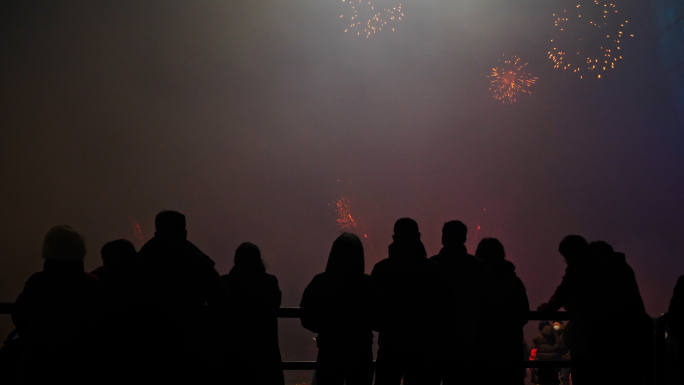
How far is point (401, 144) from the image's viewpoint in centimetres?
4191

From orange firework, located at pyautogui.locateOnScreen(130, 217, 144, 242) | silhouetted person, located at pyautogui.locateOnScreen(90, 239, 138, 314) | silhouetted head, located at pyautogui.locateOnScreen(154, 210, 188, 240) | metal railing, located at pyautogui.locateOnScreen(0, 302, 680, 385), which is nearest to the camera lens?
silhouetted head, located at pyautogui.locateOnScreen(154, 210, 188, 240)

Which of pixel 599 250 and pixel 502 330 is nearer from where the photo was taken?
pixel 502 330

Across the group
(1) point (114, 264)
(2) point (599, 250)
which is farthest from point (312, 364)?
(2) point (599, 250)

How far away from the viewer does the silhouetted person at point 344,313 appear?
112 inches

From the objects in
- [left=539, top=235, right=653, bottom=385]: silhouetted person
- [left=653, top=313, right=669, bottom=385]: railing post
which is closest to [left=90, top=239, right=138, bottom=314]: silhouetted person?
[left=539, top=235, right=653, bottom=385]: silhouetted person

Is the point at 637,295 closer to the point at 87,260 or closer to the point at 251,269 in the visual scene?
the point at 251,269

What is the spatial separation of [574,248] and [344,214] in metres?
40.6

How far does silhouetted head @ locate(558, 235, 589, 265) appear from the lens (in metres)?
3.49

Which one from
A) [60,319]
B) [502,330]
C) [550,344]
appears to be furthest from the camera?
[550,344]

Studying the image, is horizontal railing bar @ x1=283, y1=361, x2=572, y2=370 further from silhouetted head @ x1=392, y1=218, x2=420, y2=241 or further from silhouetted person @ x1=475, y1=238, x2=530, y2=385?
silhouetted head @ x1=392, y1=218, x2=420, y2=241

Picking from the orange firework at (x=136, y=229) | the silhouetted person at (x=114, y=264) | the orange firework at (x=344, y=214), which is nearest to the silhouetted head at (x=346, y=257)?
the silhouetted person at (x=114, y=264)

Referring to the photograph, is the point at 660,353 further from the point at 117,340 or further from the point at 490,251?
the point at 117,340

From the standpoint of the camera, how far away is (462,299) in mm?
3203

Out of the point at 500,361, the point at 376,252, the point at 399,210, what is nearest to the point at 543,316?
the point at 500,361
